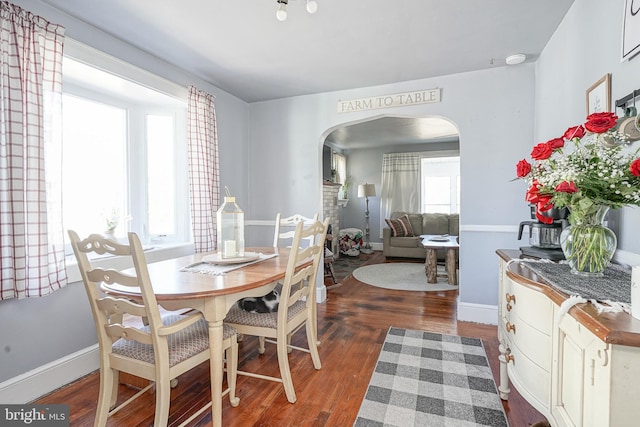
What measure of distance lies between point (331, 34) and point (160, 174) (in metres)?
2.14

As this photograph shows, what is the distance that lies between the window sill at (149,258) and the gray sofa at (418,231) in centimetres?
409

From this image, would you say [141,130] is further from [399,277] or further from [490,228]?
[399,277]

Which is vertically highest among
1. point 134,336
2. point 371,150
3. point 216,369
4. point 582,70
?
point 371,150

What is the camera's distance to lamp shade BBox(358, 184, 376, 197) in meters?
7.04

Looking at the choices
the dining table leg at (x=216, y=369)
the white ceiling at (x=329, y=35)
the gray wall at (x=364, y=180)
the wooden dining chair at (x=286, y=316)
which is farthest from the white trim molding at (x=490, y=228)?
the gray wall at (x=364, y=180)

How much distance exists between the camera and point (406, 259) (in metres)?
6.14

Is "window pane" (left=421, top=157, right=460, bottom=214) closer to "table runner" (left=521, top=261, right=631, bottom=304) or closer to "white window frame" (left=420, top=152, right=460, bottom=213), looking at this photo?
"white window frame" (left=420, top=152, right=460, bottom=213)

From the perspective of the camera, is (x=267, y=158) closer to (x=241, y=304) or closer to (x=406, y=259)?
(x=241, y=304)

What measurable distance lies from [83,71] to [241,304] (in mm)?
2098

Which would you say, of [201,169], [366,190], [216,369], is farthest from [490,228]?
[366,190]

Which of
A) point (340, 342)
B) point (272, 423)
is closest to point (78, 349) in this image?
point (272, 423)

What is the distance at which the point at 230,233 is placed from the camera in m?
2.21

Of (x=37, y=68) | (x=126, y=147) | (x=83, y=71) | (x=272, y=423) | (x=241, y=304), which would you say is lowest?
(x=272, y=423)

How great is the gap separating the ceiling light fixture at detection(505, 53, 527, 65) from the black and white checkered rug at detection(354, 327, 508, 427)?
2.48 meters
